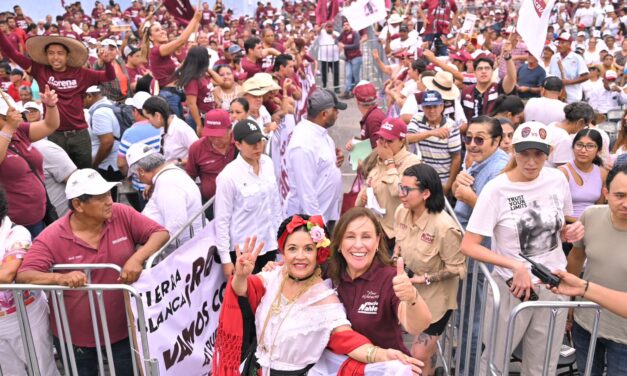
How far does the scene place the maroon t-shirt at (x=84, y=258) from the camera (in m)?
3.77

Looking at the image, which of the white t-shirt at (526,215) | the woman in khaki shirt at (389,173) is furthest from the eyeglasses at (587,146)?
the woman in khaki shirt at (389,173)

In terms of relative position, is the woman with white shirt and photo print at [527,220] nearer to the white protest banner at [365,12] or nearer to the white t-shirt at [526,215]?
the white t-shirt at [526,215]

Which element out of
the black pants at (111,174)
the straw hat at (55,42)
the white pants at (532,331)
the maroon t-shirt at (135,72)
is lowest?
the white pants at (532,331)

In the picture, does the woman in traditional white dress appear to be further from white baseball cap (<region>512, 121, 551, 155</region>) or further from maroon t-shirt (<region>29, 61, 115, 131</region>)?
maroon t-shirt (<region>29, 61, 115, 131</region>)

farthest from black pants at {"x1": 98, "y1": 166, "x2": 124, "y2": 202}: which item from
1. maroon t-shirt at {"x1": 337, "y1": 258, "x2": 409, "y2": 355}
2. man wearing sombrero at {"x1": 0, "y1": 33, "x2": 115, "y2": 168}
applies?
maroon t-shirt at {"x1": 337, "y1": 258, "x2": 409, "y2": 355}

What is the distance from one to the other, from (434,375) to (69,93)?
477 cm

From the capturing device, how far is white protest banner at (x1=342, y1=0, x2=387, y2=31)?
35.6 ft

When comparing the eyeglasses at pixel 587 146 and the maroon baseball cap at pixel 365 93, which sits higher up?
the maroon baseball cap at pixel 365 93

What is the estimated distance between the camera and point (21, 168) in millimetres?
4871

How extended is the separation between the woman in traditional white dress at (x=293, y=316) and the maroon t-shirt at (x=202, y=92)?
15.6ft

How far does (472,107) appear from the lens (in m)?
8.09

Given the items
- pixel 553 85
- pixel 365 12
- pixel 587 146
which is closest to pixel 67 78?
pixel 587 146

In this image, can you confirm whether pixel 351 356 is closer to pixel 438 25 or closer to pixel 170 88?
pixel 170 88

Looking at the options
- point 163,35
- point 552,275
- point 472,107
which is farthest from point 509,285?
point 163,35
